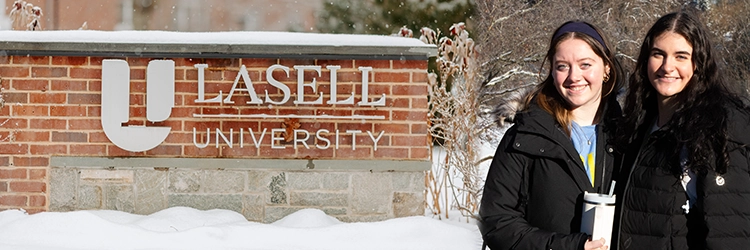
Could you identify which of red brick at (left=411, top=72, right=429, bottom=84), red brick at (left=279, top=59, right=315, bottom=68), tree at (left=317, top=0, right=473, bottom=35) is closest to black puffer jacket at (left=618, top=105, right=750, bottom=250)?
red brick at (left=411, top=72, right=429, bottom=84)

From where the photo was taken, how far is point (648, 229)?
220 cm

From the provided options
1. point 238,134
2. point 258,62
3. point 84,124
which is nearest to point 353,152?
point 238,134

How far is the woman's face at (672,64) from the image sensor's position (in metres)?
2.28

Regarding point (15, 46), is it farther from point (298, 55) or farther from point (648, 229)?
point (648, 229)

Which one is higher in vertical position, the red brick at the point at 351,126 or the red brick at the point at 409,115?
the red brick at the point at 409,115

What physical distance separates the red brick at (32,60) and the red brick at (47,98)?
25 cm

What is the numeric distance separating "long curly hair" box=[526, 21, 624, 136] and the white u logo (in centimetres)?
409

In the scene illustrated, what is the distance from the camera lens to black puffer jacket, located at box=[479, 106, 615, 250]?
2291 millimetres

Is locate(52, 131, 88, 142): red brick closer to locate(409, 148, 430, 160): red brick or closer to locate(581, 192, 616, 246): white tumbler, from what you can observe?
locate(409, 148, 430, 160): red brick

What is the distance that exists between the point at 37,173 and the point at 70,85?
2.48 feet

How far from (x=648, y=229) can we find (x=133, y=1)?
22499 millimetres

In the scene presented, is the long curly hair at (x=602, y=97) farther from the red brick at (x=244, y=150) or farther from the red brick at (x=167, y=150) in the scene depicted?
the red brick at (x=167, y=150)

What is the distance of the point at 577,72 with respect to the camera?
2.34 metres

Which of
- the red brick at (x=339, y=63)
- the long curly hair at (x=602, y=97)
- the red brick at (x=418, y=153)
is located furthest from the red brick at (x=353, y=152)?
the long curly hair at (x=602, y=97)
